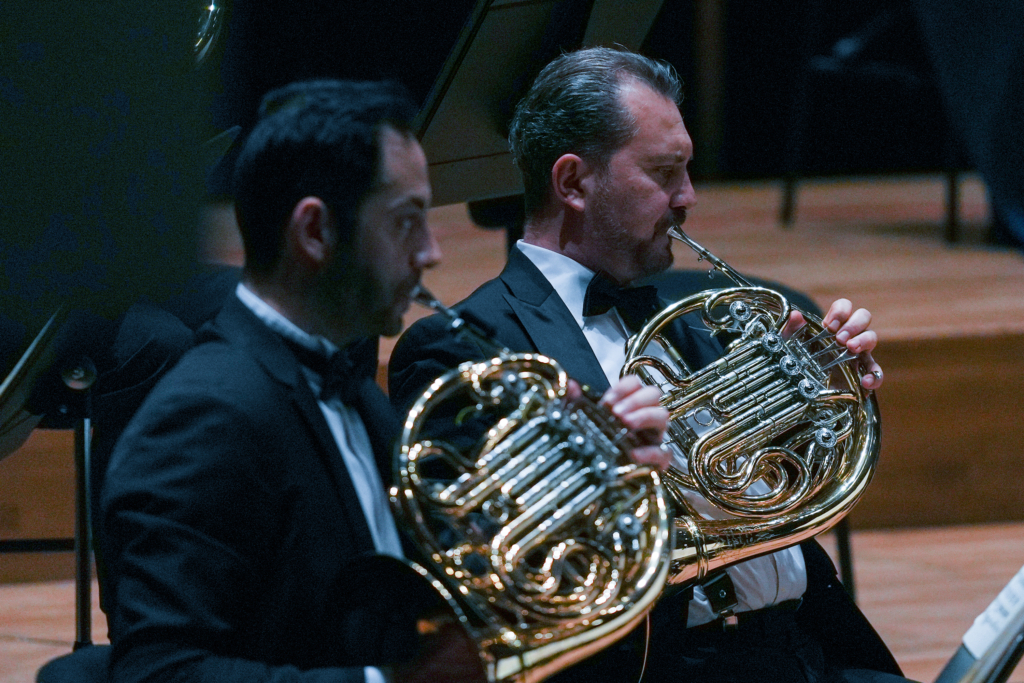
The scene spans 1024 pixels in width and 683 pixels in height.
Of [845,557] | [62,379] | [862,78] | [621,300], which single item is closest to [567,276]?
[621,300]

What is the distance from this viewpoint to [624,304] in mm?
1682

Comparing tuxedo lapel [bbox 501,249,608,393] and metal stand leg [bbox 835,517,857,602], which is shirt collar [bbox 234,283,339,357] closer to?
tuxedo lapel [bbox 501,249,608,393]

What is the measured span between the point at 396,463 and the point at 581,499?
17 cm

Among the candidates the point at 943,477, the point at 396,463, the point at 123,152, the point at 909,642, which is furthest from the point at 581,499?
the point at 943,477

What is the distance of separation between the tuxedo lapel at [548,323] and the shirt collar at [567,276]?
0.05ft

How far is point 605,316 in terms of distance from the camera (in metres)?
1.73

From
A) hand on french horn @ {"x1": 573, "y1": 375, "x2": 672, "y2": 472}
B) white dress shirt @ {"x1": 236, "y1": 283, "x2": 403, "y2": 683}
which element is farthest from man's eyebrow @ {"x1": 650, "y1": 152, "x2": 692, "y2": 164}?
white dress shirt @ {"x1": 236, "y1": 283, "x2": 403, "y2": 683}

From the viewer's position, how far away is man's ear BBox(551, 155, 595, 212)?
166cm

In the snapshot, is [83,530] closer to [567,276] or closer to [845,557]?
[567,276]

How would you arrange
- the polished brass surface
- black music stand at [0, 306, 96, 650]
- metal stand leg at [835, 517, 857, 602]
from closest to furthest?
the polished brass surface, black music stand at [0, 306, 96, 650], metal stand leg at [835, 517, 857, 602]

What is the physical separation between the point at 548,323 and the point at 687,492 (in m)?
0.28

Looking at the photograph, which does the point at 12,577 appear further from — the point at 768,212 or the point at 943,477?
the point at 768,212

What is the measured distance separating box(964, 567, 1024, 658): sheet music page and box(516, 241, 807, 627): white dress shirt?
0.41m

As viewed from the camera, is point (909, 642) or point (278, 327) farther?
point (909, 642)
